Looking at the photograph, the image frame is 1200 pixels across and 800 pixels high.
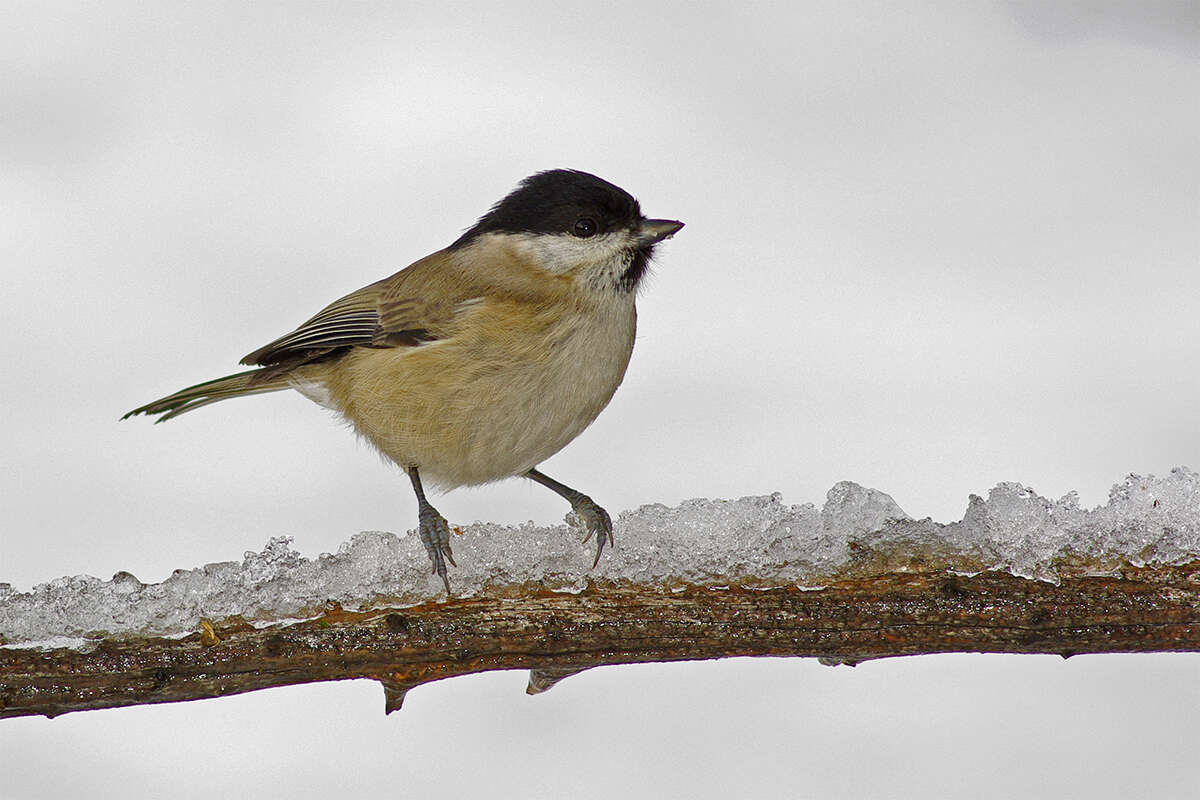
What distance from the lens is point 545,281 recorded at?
1894mm

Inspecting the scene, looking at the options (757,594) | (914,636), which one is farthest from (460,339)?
(914,636)

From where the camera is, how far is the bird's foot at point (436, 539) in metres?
1.53

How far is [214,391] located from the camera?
88.8 inches

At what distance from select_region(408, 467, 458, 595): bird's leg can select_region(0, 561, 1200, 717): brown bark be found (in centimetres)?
10

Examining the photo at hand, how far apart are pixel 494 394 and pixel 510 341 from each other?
0.09 meters

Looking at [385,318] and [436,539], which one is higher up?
[385,318]

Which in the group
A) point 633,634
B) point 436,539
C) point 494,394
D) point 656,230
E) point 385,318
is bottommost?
point 633,634

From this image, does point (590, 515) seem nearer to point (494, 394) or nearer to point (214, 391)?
point (494, 394)

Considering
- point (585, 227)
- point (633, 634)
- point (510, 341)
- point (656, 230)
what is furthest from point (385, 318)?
point (633, 634)

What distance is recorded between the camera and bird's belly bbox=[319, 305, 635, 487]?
1824mm

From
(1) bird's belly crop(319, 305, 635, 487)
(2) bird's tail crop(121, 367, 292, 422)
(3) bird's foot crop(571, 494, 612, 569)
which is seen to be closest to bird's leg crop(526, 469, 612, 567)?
(3) bird's foot crop(571, 494, 612, 569)

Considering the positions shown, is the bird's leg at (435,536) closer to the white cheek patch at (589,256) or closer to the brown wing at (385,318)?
the brown wing at (385,318)

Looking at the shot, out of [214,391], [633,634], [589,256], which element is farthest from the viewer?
[214,391]

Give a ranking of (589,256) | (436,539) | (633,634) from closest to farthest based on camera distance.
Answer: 1. (633,634)
2. (436,539)
3. (589,256)
